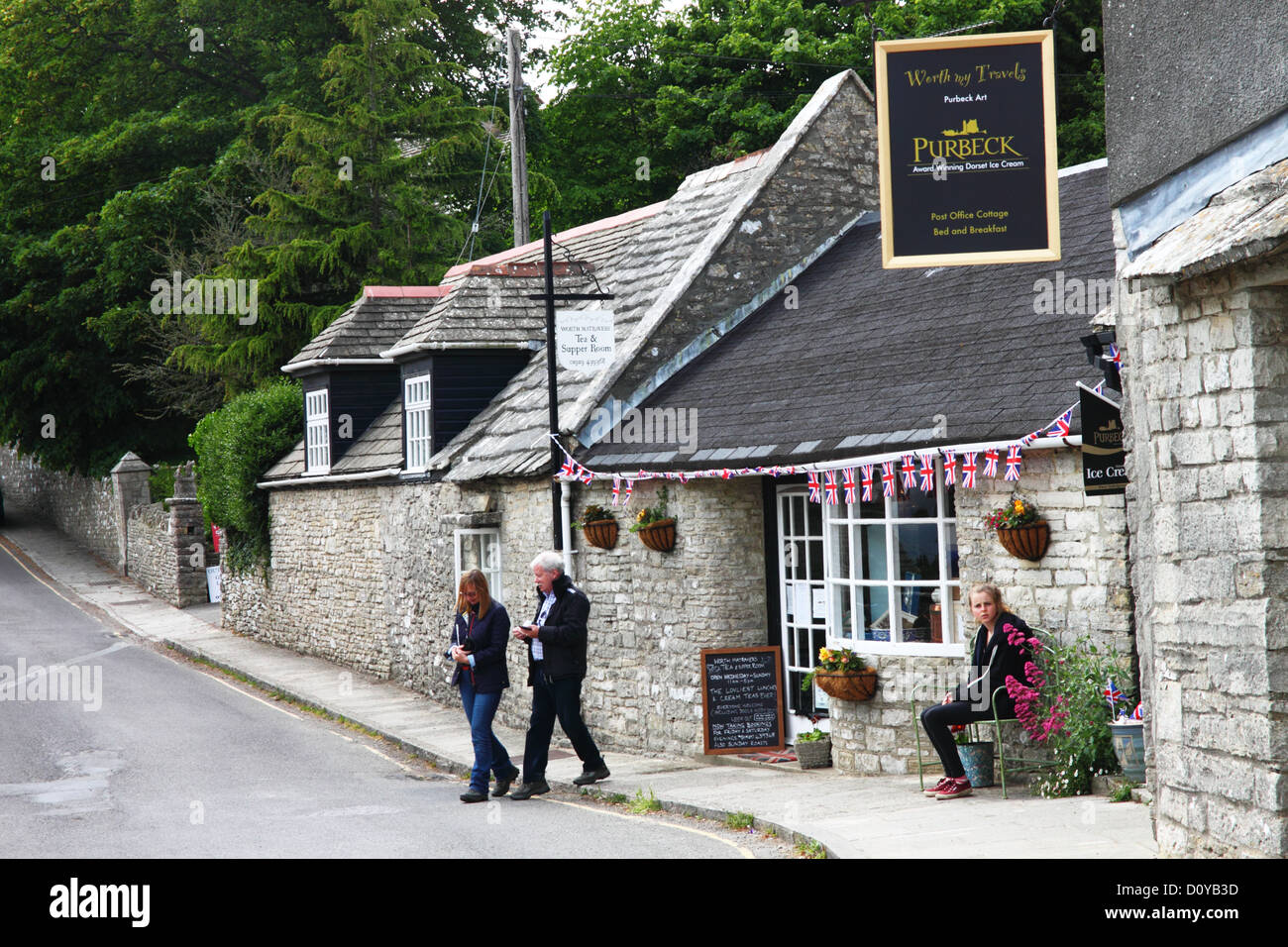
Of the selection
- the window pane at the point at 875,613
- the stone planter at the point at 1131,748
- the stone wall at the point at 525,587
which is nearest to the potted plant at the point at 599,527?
the stone wall at the point at 525,587

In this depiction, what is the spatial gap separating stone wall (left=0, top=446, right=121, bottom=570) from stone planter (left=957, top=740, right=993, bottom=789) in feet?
90.5

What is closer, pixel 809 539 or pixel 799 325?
pixel 809 539

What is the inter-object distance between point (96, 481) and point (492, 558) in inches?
901

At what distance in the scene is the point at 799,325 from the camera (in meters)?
13.8

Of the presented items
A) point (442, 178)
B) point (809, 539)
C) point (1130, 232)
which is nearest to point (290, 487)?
point (442, 178)

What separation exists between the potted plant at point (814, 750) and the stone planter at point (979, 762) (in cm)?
207

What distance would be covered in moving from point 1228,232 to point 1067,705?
4183 mm

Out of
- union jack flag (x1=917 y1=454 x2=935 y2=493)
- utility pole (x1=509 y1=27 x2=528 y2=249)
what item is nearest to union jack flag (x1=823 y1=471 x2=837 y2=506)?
union jack flag (x1=917 y1=454 x2=935 y2=493)

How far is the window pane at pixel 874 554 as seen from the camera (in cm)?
1111

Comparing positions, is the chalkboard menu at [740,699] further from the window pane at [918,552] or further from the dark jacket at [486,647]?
the dark jacket at [486,647]

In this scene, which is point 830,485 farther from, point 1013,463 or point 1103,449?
point 1103,449

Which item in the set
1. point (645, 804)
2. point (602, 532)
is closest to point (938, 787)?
point (645, 804)

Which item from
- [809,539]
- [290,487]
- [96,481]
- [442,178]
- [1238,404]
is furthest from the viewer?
[96,481]
